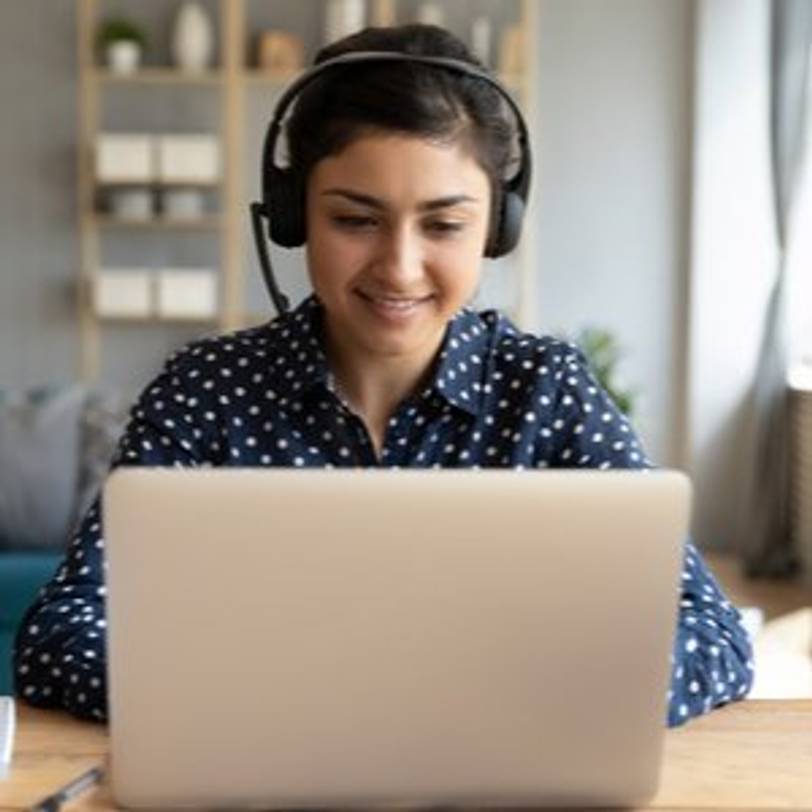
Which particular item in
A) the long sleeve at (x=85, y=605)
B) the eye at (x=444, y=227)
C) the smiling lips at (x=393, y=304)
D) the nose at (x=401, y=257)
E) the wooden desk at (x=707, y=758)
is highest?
the eye at (x=444, y=227)

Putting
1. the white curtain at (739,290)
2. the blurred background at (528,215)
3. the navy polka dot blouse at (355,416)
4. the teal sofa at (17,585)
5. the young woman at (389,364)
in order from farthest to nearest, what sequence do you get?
1. the blurred background at (528,215)
2. the white curtain at (739,290)
3. the teal sofa at (17,585)
4. the navy polka dot blouse at (355,416)
5. the young woman at (389,364)

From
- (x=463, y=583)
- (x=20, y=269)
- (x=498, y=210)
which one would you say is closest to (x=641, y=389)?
(x=20, y=269)

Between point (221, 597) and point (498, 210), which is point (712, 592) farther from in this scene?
point (221, 597)

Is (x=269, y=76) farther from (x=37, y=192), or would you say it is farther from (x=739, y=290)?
(x=739, y=290)

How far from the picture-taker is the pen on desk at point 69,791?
1020 mm

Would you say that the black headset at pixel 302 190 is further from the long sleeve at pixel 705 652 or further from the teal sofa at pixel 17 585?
the teal sofa at pixel 17 585

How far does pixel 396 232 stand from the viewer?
1.40 metres

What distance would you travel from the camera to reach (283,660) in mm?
938

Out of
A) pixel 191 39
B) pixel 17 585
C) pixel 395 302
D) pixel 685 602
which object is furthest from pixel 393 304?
pixel 191 39

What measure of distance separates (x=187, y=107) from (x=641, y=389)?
7.02 ft

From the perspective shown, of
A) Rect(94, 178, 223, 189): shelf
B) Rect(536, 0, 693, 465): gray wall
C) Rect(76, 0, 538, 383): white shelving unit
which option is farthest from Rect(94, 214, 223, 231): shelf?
Rect(536, 0, 693, 465): gray wall

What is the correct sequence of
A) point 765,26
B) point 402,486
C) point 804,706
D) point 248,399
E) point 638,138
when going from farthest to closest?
point 638,138
point 765,26
point 248,399
point 804,706
point 402,486

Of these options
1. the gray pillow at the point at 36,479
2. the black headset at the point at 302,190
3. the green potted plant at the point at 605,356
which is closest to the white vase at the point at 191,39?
the green potted plant at the point at 605,356

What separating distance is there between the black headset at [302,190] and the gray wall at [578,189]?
4.56 metres
